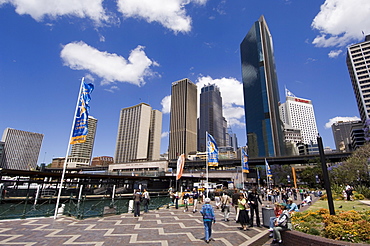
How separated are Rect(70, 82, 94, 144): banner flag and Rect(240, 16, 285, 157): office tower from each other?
463ft

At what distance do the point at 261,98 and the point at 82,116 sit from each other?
151 metres

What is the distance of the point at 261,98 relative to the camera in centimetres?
15012

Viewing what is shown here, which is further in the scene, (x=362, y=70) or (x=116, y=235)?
(x=362, y=70)

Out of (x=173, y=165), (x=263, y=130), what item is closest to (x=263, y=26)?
(x=263, y=130)

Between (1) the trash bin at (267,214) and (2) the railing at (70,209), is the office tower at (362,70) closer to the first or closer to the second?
(1) the trash bin at (267,214)

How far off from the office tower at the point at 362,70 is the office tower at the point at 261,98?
46.5 metres

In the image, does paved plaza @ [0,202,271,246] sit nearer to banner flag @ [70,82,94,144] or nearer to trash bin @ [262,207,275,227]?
trash bin @ [262,207,275,227]

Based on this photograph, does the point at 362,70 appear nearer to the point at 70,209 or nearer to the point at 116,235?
the point at 116,235

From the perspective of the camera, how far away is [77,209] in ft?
46.1

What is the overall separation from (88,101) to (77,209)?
786 centimetres

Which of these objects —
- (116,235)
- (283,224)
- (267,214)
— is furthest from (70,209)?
(283,224)

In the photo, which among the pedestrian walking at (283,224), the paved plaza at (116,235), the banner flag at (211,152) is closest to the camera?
the pedestrian walking at (283,224)

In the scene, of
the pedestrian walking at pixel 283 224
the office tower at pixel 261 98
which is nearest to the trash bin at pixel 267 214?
the pedestrian walking at pixel 283 224

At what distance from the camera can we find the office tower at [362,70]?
111 meters
